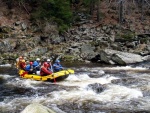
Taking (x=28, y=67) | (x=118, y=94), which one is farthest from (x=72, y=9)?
(x=118, y=94)

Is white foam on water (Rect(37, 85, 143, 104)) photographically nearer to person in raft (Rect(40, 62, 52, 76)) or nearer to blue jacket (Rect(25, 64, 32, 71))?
person in raft (Rect(40, 62, 52, 76))

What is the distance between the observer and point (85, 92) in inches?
605

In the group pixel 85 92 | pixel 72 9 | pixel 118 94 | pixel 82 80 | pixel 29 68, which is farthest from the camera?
pixel 72 9

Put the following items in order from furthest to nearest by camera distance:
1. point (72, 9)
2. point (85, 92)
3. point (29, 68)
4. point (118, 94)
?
point (72, 9) < point (29, 68) < point (85, 92) < point (118, 94)

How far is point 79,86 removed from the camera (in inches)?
656

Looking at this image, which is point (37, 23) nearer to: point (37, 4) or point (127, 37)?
point (37, 4)

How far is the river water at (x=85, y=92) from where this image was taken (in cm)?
1298

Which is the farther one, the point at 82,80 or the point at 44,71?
the point at 44,71

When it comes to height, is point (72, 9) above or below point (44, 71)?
above

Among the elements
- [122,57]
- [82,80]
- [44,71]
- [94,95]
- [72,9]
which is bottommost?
[94,95]

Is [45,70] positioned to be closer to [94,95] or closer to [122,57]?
[94,95]

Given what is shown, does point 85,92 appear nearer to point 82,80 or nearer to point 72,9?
point 82,80

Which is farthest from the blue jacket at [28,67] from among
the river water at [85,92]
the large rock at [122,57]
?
the large rock at [122,57]

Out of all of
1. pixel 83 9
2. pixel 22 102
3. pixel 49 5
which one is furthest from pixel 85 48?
pixel 22 102
